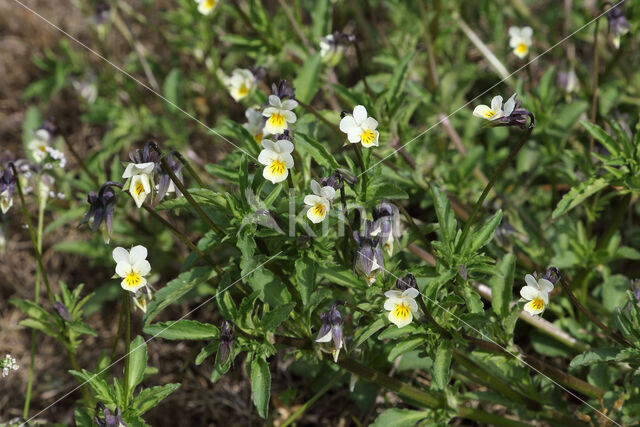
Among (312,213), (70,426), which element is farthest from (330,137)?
(70,426)

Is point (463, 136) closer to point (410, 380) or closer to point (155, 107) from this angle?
point (410, 380)

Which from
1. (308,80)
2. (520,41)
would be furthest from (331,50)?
(520,41)

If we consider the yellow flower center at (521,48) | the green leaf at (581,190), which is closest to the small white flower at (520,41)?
the yellow flower center at (521,48)

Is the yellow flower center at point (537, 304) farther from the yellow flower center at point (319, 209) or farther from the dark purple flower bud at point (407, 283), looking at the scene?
the yellow flower center at point (319, 209)

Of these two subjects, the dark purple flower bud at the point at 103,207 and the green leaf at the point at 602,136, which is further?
the green leaf at the point at 602,136

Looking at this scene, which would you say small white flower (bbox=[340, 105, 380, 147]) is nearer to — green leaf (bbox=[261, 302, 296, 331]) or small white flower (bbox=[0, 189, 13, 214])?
green leaf (bbox=[261, 302, 296, 331])

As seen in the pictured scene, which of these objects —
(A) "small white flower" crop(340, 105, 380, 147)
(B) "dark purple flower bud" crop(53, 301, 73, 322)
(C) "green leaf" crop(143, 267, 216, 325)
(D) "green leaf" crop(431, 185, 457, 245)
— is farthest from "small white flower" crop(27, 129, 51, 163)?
(D) "green leaf" crop(431, 185, 457, 245)

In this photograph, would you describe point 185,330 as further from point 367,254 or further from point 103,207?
point 367,254
